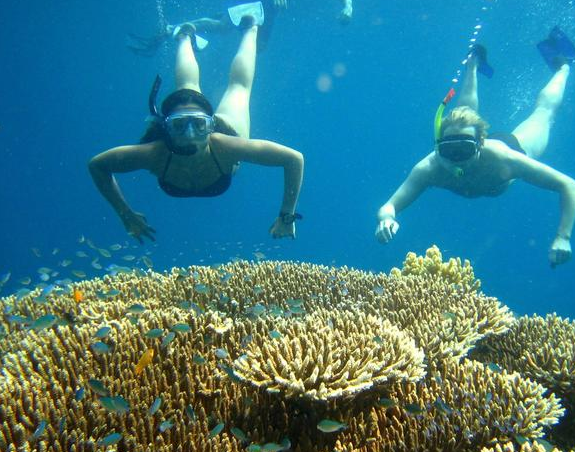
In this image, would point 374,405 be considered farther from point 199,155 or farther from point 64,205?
point 64,205

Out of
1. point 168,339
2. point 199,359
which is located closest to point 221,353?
point 199,359

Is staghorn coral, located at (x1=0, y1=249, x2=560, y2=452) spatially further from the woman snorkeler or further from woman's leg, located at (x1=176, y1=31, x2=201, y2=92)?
woman's leg, located at (x1=176, y1=31, x2=201, y2=92)

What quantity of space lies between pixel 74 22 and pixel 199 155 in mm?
45026

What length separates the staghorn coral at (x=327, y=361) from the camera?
8.91 ft

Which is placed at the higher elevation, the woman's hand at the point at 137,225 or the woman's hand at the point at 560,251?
the woman's hand at the point at 137,225

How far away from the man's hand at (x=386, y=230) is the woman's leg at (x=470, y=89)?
5967 mm

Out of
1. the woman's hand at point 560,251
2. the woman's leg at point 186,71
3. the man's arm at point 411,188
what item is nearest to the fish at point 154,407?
the man's arm at point 411,188

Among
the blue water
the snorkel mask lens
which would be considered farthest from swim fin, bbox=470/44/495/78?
the blue water

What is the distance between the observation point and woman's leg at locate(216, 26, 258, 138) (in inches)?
356

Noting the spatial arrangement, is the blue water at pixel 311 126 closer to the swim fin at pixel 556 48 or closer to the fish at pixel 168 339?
the swim fin at pixel 556 48

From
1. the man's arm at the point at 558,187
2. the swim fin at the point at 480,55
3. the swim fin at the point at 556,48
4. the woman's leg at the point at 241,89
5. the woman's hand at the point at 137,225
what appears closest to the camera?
the woman's hand at the point at 137,225

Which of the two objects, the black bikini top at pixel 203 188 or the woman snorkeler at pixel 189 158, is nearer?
the woman snorkeler at pixel 189 158

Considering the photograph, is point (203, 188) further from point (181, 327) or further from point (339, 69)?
point (339, 69)

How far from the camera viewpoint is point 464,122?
27.0 ft
